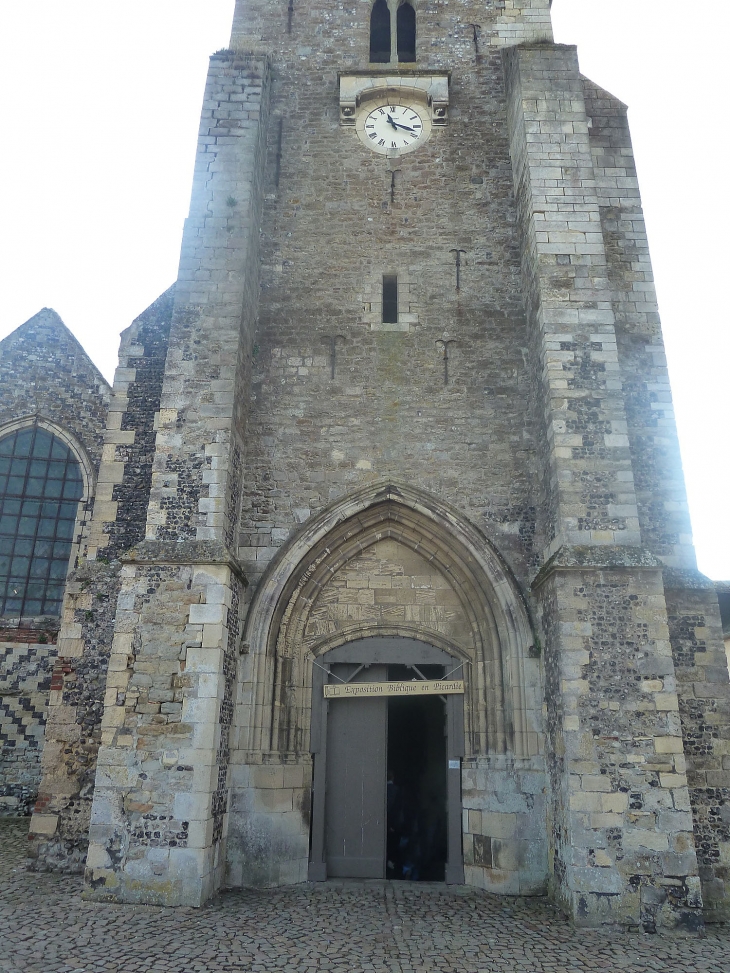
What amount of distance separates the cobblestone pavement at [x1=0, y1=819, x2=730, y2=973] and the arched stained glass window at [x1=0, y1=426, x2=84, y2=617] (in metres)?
5.10

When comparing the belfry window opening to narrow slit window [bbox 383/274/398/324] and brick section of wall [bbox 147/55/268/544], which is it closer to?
brick section of wall [bbox 147/55/268/544]

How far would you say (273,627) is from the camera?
7.84 meters

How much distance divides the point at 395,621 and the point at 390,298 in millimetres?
4221

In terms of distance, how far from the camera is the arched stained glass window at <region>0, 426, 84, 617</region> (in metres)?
11.2

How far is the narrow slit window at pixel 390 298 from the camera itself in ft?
30.2

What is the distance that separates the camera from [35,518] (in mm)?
11570

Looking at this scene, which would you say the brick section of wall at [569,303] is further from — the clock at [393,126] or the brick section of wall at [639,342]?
the clock at [393,126]

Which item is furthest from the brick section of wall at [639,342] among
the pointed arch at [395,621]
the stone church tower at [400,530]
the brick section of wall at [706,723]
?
the pointed arch at [395,621]

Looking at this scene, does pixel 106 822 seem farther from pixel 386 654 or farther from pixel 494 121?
pixel 494 121

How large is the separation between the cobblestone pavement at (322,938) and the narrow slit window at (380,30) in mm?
11457

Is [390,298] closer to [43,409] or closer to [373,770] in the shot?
[373,770]

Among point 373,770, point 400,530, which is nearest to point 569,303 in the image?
point 400,530

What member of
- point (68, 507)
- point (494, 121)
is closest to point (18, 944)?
point (68, 507)

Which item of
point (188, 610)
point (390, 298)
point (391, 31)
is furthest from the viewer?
point (391, 31)
